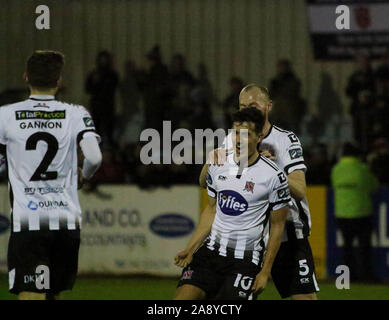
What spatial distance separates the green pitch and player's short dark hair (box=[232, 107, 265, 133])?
4953mm

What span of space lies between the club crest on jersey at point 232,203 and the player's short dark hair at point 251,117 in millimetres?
456

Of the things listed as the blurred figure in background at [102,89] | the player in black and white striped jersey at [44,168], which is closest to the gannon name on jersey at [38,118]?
the player in black and white striped jersey at [44,168]

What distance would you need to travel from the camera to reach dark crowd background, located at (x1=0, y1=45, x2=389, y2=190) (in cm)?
1365

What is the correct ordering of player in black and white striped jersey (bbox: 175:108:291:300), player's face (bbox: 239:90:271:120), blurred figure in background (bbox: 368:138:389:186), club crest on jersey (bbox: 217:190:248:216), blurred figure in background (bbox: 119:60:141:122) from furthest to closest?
blurred figure in background (bbox: 119:60:141:122) → blurred figure in background (bbox: 368:138:389:186) → player's face (bbox: 239:90:271:120) → club crest on jersey (bbox: 217:190:248:216) → player in black and white striped jersey (bbox: 175:108:291:300)

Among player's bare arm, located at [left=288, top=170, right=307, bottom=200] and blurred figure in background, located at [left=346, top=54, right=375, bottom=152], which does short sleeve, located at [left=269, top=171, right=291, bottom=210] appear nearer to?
player's bare arm, located at [left=288, top=170, right=307, bottom=200]

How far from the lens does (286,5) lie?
16781mm

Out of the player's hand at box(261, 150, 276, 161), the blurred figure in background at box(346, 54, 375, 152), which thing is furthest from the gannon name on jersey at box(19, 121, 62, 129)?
the blurred figure in background at box(346, 54, 375, 152)

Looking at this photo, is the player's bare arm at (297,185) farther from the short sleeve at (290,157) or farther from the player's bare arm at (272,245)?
the player's bare arm at (272,245)

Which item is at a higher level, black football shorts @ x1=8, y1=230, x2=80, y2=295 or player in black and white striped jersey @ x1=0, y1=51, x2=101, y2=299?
player in black and white striped jersey @ x1=0, y1=51, x2=101, y2=299

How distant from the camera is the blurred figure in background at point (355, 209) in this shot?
12891 millimetres

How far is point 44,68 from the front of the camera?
6.17 metres

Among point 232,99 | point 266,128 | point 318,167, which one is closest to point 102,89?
point 232,99

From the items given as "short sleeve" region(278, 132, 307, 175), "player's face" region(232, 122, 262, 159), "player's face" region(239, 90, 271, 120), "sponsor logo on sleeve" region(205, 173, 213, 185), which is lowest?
"sponsor logo on sleeve" region(205, 173, 213, 185)

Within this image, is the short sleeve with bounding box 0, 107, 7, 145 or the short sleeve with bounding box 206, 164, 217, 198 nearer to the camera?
the short sleeve with bounding box 0, 107, 7, 145
